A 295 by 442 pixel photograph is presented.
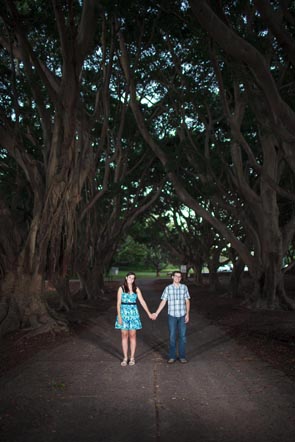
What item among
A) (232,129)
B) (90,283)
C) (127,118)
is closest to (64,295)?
(90,283)

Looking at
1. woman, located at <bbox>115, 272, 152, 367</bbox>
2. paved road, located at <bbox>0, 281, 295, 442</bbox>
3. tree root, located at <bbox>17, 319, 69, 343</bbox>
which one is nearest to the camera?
paved road, located at <bbox>0, 281, 295, 442</bbox>

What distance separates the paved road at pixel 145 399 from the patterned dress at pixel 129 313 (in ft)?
2.09

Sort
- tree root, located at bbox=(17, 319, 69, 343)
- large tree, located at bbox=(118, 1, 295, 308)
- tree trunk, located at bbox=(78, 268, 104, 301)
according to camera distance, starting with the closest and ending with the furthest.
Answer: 1. tree root, located at bbox=(17, 319, 69, 343)
2. large tree, located at bbox=(118, 1, 295, 308)
3. tree trunk, located at bbox=(78, 268, 104, 301)

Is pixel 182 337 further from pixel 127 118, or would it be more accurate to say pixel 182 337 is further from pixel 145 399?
pixel 127 118

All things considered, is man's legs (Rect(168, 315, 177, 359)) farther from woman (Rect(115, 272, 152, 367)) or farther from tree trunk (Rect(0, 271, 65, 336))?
tree trunk (Rect(0, 271, 65, 336))

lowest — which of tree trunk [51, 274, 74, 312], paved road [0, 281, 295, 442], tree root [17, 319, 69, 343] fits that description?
paved road [0, 281, 295, 442]

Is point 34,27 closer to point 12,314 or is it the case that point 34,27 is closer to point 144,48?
point 144,48

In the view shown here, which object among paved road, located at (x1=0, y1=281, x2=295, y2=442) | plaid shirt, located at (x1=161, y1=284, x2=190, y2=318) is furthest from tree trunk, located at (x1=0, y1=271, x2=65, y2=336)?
plaid shirt, located at (x1=161, y1=284, x2=190, y2=318)

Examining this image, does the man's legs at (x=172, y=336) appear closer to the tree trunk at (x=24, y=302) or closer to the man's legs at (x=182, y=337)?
the man's legs at (x=182, y=337)

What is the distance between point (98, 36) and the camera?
1366 centimetres

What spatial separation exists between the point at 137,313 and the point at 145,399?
2.08 metres

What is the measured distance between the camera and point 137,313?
24.5 ft

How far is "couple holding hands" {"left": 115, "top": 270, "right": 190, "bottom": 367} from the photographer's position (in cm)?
738

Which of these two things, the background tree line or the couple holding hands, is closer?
the couple holding hands
